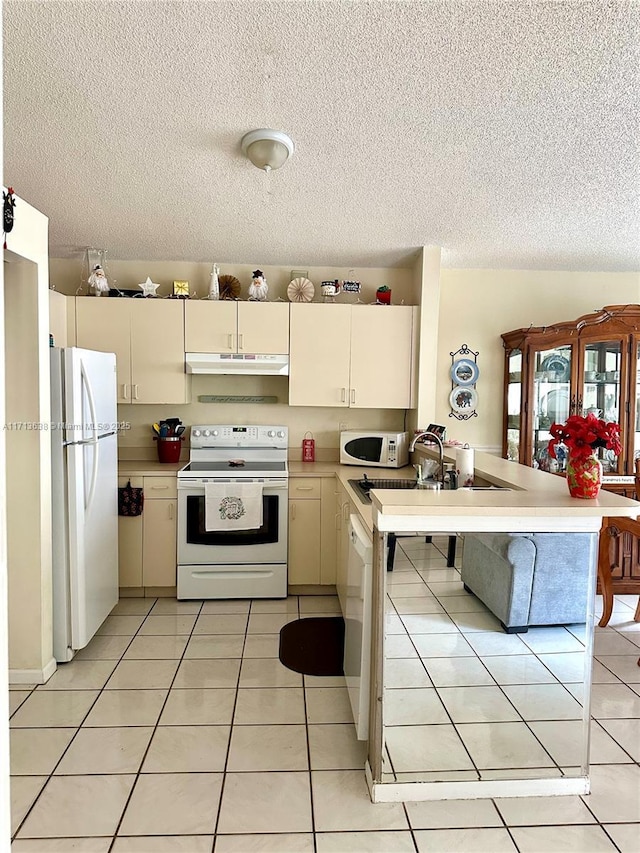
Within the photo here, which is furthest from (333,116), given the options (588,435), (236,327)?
(236,327)

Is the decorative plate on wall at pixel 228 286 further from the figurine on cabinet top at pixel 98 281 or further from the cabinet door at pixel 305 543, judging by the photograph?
the cabinet door at pixel 305 543

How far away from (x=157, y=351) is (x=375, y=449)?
5.71 feet

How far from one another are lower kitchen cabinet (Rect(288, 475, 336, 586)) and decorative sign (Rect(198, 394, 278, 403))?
31.7 inches

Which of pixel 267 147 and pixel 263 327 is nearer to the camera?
pixel 267 147

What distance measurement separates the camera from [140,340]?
3637 millimetres

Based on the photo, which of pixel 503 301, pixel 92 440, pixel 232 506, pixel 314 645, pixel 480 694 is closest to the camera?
pixel 480 694

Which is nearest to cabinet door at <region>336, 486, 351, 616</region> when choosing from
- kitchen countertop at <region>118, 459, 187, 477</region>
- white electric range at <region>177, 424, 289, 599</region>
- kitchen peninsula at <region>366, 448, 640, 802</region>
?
white electric range at <region>177, 424, 289, 599</region>

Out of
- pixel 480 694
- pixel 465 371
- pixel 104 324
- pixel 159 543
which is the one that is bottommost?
pixel 480 694

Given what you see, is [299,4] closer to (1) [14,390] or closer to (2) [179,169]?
(2) [179,169]

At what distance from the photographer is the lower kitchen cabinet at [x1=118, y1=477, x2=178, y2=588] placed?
3.40 m

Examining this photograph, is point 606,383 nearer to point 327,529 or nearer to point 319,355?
point 319,355

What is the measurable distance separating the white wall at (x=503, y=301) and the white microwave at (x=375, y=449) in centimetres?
55

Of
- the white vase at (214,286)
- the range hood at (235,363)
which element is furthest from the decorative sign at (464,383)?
the white vase at (214,286)

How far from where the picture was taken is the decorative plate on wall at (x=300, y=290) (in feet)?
12.3
